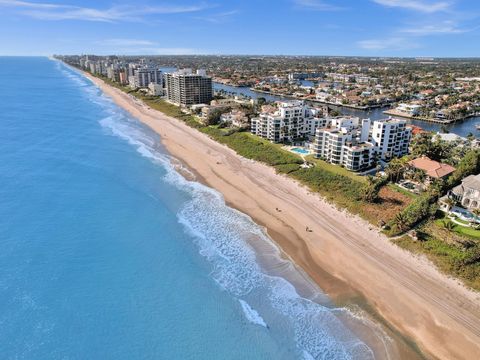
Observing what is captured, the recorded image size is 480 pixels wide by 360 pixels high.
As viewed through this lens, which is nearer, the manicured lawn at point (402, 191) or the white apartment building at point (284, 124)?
the manicured lawn at point (402, 191)

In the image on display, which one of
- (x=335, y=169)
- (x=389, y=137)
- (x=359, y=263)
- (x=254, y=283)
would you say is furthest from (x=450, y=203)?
(x=254, y=283)

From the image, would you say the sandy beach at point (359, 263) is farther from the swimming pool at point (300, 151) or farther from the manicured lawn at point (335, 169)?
the swimming pool at point (300, 151)

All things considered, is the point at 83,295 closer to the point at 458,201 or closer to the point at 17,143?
the point at 458,201

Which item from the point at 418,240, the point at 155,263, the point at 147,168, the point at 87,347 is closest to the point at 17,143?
the point at 147,168

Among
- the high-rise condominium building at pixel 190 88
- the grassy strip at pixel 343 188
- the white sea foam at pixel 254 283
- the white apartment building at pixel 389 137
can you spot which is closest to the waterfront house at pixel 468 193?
the grassy strip at pixel 343 188

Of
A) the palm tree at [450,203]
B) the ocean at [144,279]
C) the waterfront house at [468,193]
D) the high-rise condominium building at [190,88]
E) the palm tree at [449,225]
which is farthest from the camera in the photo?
the high-rise condominium building at [190,88]

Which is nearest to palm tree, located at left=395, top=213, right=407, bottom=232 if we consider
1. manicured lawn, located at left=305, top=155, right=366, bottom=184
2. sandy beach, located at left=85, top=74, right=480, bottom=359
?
sandy beach, located at left=85, top=74, right=480, bottom=359
